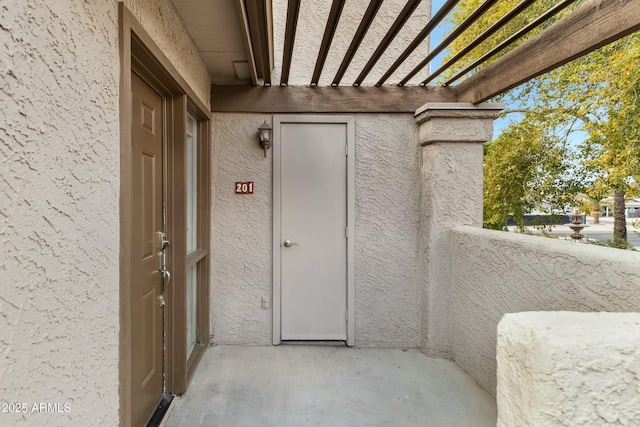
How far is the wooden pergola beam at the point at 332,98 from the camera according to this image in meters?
3.61

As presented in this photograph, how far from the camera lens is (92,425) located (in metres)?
1.30

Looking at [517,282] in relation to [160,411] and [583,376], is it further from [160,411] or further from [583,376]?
[160,411]

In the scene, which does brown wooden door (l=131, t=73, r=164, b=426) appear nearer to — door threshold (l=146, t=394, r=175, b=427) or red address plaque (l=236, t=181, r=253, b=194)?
door threshold (l=146, t=394, r=175, b=427)

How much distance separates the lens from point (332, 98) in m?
3.63

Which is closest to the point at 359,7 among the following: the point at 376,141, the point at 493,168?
the point at 376,141

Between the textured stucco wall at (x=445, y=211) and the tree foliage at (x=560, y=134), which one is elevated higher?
the tree foliage at (x=560, y=134)

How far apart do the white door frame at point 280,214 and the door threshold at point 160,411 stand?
1283 millimetres

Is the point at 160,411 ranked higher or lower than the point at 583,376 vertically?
lower

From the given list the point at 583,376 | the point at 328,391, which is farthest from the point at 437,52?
the point at 328,391

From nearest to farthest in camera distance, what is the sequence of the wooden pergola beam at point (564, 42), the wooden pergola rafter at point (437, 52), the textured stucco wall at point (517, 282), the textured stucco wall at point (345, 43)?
the textured stucco wall at point (517, 282), the wooden pergola beam at point (564, 42), the wooden pergola rafter at point (437, 52), the textured stucco wall at point (345, 43)

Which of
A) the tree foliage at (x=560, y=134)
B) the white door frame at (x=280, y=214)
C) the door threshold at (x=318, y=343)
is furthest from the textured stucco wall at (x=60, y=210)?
the tree foliage at (x=560, y=134)

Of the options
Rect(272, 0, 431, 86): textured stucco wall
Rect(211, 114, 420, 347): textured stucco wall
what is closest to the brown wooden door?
Rect(211, 114, 420, 347): textured stucco wall

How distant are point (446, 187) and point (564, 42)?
5.06 feet

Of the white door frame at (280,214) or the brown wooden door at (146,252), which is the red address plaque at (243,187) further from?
the brown wooden door at (146,252)
